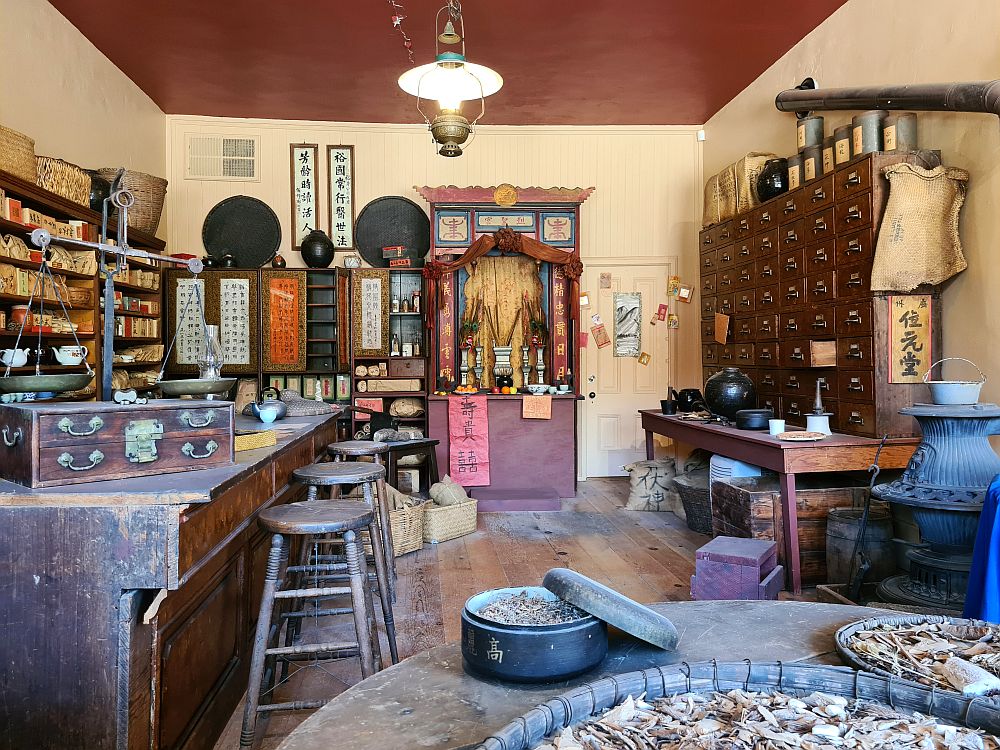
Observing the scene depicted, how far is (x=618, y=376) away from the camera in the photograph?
25.1ft

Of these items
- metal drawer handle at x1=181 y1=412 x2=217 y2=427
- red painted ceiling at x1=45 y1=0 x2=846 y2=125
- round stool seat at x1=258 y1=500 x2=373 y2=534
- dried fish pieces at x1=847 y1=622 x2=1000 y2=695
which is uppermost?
Answer: red painted ceiling at x1=45 y1=0 x2=846 y2=125

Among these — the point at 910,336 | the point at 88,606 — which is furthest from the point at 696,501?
the point at 88,606

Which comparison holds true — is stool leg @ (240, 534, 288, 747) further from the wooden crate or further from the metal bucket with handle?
the metal bucket with handle

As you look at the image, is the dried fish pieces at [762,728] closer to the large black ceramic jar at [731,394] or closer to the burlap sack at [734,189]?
the large black ceramic jar at [731,394]

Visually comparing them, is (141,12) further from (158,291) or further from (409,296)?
(409,296)

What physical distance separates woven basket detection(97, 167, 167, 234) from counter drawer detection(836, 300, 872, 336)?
17.8ft

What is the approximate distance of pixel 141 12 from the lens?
16.5 ft

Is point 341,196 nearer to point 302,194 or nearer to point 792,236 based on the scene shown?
point 302,194

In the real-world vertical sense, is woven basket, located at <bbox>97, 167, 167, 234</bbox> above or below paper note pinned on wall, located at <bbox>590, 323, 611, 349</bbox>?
above

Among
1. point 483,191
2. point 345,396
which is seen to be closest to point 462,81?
point 483,191

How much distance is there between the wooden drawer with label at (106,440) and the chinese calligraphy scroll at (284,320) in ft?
15.6

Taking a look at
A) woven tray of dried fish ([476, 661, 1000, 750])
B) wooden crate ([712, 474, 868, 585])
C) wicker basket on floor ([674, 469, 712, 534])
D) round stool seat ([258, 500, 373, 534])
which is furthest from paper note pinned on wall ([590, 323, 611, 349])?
woven tray of dried fish ([476, 661, 1000, 750])

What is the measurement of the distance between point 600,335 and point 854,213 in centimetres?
364

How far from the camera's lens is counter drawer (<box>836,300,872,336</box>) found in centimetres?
407
